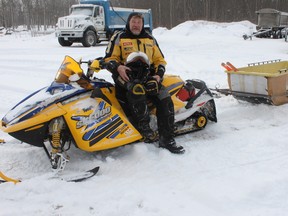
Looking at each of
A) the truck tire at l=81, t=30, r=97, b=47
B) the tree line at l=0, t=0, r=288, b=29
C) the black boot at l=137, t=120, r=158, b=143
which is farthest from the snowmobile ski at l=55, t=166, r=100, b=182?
the tree line at l=0, t=0, r=288, b=29

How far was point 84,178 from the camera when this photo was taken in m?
3.07

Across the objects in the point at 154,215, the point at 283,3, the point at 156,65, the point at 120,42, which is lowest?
the point at 154,215

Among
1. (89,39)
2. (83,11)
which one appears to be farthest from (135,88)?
(83,11)

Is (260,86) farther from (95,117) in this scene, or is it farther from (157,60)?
(95,117)

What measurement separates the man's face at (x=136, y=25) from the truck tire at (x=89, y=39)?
12.6 meters

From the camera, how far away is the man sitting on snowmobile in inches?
137

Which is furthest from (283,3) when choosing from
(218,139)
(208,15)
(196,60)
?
(218,139)

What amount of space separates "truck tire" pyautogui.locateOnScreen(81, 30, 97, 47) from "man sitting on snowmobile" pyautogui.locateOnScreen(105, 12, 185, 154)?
41.0 feet

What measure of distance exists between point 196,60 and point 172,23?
110 ft

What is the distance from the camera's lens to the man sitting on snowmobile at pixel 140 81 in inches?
137

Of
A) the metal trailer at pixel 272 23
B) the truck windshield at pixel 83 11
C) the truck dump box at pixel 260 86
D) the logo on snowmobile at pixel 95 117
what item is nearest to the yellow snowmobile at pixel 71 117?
the logo on snowmobile at pixel 95 117

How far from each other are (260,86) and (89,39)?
40.9 feet

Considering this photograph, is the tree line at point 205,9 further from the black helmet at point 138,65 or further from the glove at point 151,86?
the glove at point 151,86

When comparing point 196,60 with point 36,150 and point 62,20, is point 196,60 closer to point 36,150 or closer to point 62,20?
point 36,150
